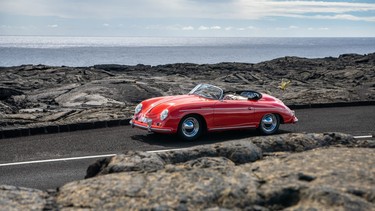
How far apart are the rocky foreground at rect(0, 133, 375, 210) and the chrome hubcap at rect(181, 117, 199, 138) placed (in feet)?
20.3

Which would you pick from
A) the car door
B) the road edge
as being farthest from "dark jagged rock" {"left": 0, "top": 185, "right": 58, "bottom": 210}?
the road edge

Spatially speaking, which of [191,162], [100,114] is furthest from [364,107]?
[191,162]

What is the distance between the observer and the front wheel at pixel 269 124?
12672mm

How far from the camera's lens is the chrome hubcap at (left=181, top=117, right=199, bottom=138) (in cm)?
1161

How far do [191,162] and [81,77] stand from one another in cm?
2778

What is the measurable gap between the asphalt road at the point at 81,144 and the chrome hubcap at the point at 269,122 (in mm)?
309

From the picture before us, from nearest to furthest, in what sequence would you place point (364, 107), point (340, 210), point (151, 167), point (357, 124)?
point (340, 210) < point (151, 167) < point (357, 124) < point (364, 107)

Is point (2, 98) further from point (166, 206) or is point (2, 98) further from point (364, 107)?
point (166, 206)

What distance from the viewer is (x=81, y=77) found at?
31.9 m

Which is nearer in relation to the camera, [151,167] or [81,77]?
[151,167]

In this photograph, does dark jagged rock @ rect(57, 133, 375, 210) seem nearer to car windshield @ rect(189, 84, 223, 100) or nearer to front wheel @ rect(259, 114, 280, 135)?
car windshield @ rect(189, 84, 223, 100)

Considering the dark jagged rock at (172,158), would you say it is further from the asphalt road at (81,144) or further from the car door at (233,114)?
the car door at (233,114)

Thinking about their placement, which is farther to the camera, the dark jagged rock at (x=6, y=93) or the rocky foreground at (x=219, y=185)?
the dark jagged rock at (x=6, y=93)

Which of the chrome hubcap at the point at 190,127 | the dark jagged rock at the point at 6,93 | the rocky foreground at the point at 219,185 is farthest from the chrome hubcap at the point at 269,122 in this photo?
the dark jagged rock at the point at 6,93
